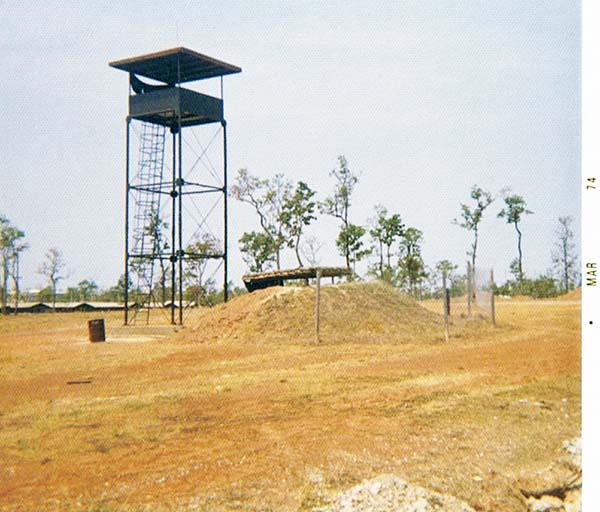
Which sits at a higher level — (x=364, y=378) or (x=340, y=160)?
(x=340, y=160)

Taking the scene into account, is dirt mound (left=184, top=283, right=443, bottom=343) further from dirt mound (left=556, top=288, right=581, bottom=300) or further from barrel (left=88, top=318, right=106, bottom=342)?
dirt mound (left=556, top=288, right=581, bottom=300)

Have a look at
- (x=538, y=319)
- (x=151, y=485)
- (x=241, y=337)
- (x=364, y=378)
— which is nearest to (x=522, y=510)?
(x=151, y=485)

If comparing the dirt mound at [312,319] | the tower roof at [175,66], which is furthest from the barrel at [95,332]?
the tower roof at [175,66]

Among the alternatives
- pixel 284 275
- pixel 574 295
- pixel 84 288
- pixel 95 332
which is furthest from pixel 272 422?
pixel 84 288

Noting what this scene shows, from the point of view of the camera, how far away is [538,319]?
22.5m

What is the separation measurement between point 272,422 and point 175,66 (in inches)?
639

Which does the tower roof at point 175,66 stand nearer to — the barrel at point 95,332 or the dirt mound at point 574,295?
the barrel at point 95,332

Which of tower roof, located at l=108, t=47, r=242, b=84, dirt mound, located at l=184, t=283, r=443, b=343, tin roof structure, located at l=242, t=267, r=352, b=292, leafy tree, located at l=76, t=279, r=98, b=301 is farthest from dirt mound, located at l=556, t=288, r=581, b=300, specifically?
leafy tree, located at l=76, t=279, r=98, b=301

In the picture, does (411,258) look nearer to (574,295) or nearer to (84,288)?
(574,295)

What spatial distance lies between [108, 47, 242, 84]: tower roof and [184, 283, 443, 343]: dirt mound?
22.7 ft
